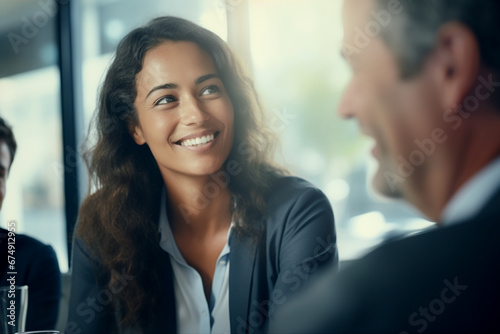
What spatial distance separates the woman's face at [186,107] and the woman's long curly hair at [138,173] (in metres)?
0.02

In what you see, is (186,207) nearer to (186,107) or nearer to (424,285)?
(186,107)

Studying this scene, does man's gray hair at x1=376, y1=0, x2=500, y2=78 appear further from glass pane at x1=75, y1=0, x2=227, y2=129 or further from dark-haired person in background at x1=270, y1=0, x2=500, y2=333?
glass pane at x1=75, y1=0, x2=227, y2=129

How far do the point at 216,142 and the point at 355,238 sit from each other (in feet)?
1.32

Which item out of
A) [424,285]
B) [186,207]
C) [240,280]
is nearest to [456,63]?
[424,285]

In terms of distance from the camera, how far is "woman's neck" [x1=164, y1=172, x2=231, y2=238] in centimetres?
127

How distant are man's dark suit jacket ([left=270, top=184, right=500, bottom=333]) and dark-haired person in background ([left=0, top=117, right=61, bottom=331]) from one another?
1.13 metres

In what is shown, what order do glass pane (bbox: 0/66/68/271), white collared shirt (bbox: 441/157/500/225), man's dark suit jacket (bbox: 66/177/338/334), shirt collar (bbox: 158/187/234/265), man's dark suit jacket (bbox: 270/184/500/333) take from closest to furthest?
man's dark suit jacket (bbox: 270/184/500/333), white collared shirt (bbox: 441/157/500/225), man's dark suit jacket (bbox: 66/177/338/334), shirt collar (bbox: 158/187/234/265), glass pane (bbox: 0/66/68/271)

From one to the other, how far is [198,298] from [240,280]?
13 centimetres

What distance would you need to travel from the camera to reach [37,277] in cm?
134

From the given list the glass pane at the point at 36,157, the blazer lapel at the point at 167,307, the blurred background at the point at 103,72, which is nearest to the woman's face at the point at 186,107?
the blurred background at the point at 103,72

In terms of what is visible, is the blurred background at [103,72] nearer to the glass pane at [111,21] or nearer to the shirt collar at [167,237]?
the glass pane at [111,21]

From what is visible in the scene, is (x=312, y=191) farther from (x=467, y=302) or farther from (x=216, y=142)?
(x=467, y=302)

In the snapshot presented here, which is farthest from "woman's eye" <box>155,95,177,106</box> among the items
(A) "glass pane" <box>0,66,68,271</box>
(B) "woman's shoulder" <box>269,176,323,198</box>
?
(A) "glass pane" <box>0,66,68,271</box>

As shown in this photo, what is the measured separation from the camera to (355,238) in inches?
47.2
